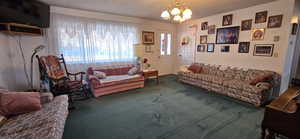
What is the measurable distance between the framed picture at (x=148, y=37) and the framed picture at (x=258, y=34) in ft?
10.8

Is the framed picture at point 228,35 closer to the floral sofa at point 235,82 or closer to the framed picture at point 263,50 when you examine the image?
the framed picture at point 263,50

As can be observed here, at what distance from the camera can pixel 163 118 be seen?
237cm

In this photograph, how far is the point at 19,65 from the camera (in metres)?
3.00

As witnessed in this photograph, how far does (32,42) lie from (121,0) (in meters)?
2.51

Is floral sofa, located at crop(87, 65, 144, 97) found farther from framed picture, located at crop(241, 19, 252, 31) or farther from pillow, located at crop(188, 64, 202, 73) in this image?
framed picture, located at crop(241, 19, 252, 31)

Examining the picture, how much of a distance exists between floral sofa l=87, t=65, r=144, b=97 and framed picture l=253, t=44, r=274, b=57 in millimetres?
3364

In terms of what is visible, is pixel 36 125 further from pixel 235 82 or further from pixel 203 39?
pixel 203 39

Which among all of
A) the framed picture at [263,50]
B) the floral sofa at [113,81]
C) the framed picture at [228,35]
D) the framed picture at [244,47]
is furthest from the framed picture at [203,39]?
the floral sofa at [113,81]

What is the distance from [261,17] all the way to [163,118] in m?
3.65

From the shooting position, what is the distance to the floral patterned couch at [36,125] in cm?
125

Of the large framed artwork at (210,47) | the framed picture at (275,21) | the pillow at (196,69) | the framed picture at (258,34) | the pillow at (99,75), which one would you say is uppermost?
the framed picture at (275,21)

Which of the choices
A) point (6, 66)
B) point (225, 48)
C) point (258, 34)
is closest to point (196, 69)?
point (225, 48)

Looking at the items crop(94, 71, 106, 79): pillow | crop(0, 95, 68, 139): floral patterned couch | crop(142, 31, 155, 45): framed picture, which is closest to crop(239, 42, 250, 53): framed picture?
crop(142, 31, 155, 45): framed picture

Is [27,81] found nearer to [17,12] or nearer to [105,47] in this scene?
[17,12]
